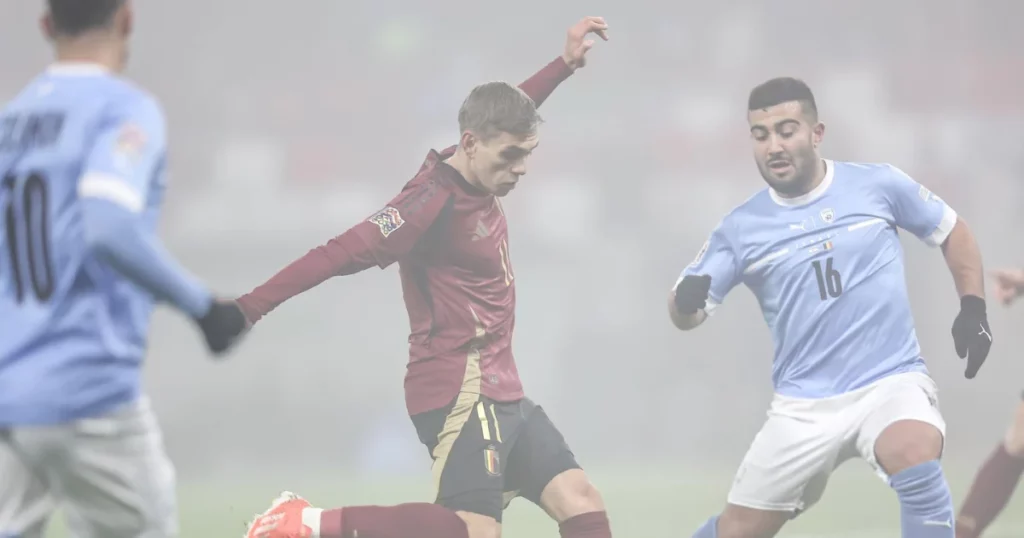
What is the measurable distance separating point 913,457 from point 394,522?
4.67 ft

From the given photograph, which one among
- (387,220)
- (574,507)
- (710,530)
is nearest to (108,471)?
(387,220)

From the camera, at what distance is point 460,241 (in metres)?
3.62

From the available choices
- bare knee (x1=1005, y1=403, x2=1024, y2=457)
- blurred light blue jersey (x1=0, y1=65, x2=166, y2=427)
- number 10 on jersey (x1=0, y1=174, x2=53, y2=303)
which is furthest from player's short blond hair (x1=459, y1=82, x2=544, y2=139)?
bare knee (x1=1005, y1=403, x2=1024, y2=457)

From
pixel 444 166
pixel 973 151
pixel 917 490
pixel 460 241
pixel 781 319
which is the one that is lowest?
pixel 917 490

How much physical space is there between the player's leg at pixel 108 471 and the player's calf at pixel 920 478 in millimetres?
2075

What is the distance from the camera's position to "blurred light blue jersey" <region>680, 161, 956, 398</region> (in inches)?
149

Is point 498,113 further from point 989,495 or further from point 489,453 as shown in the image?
point 989,495

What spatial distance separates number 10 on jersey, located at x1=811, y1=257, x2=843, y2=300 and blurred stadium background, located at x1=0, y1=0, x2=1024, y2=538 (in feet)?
6.05

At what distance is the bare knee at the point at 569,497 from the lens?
3.45m

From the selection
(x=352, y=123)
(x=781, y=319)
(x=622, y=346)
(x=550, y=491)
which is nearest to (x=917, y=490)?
(x=781, y=319)

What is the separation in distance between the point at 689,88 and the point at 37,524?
4472mm

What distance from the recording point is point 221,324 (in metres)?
2.26

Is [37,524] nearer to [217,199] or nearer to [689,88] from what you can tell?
[217,199]

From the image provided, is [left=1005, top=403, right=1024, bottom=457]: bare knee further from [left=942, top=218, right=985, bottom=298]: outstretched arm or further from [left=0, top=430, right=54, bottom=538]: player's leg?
[left=0, top=430, right=54, bottom=538]: player's leg
